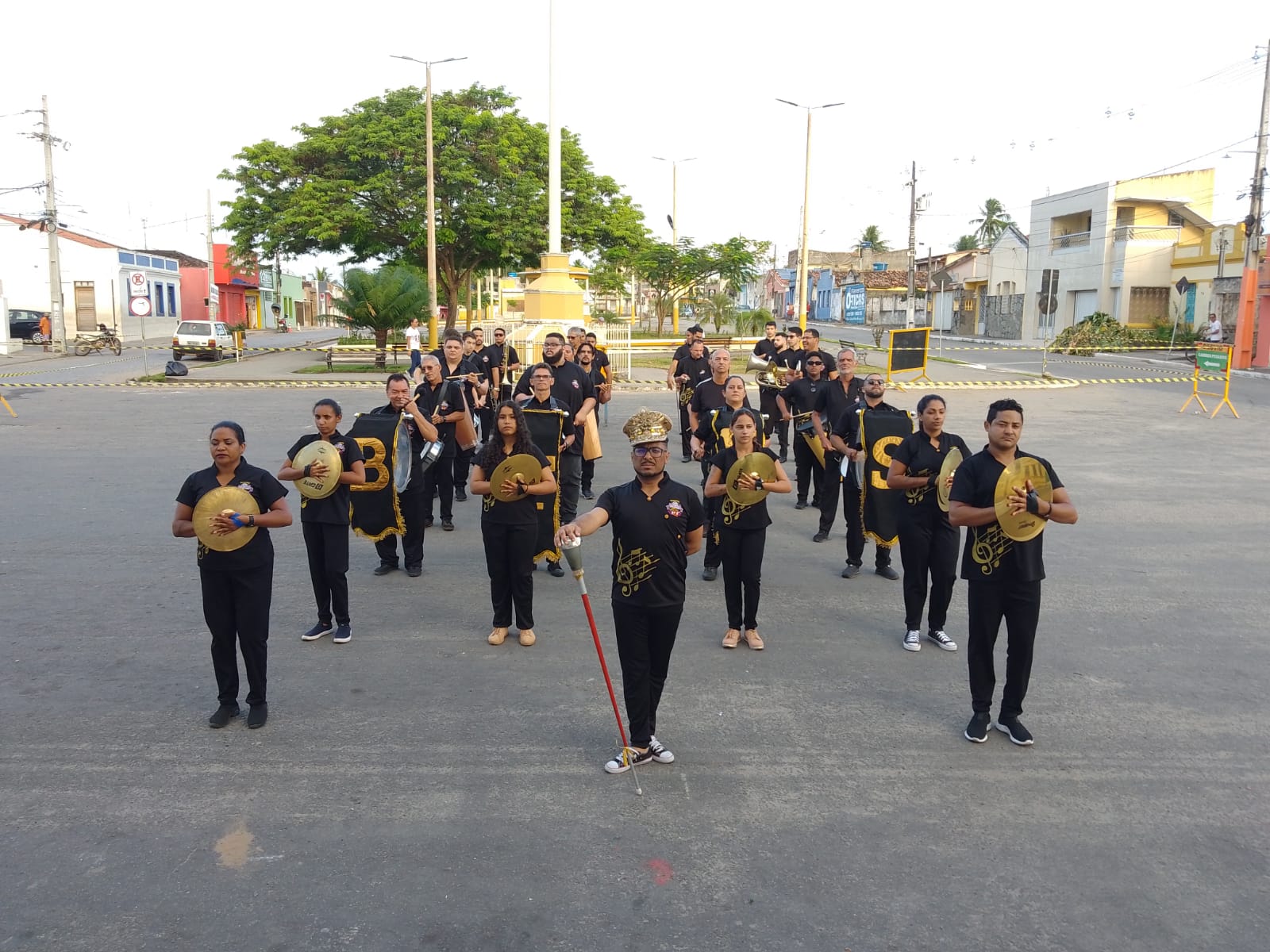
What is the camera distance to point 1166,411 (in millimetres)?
21562

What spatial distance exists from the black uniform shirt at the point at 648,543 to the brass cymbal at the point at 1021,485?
64.4 inches

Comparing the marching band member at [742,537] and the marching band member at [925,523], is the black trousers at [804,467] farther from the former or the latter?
the marching band member at [742,537]

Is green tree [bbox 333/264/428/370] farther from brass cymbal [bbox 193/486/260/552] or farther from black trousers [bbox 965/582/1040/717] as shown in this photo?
black trousers [bbox 965/582/1040/717]

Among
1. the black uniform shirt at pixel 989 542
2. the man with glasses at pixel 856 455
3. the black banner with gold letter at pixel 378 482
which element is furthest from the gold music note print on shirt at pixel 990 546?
the black banner with gold letter at pixel 378 482

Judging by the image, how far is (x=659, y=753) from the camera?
512 cm

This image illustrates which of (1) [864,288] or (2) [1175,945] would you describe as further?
(1) [864,288]

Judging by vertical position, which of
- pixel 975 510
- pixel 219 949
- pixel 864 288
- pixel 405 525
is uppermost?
pixel 864 288

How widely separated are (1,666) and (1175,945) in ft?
21.6

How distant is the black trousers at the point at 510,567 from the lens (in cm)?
681

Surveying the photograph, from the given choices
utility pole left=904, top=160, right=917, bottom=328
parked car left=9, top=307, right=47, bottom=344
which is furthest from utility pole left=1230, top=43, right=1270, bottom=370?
parked car left=9, top=307, right=47, bottom=344

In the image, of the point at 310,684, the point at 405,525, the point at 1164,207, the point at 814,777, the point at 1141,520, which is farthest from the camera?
the point at 1164,207

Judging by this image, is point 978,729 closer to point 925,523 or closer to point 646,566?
point 925,523

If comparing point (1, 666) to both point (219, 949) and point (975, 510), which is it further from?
point (975, 510)

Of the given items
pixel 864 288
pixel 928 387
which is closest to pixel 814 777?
pixel 928 387
